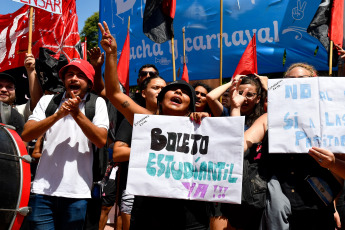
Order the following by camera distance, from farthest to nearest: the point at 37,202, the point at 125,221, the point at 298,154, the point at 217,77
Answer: the point at 217,77 → the point at 125,221 → the point at 37,202 → the point at 298,154

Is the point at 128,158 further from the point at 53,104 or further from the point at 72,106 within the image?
the point at 53,104

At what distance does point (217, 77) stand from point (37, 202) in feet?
13.6

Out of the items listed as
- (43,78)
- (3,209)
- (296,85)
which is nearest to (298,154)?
(296,85)

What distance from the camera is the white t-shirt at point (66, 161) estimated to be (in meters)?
2.70

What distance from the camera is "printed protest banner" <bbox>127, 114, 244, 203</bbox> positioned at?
2225mm

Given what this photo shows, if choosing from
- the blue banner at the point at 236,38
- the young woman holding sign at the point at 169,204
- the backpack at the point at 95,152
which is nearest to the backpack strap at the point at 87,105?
the backpack at the point at 95,152

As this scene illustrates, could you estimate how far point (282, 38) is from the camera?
18.5 feet

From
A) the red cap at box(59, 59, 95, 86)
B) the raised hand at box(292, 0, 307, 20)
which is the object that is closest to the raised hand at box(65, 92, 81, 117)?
the red cap at box(59, 59, 95, 86)

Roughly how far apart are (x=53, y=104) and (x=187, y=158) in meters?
1.29

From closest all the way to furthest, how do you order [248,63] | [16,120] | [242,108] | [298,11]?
[242,108], [16,120], [248,63], [298,11]

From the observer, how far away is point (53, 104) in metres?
2.92

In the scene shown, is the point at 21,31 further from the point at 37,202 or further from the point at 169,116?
the point at 169,116

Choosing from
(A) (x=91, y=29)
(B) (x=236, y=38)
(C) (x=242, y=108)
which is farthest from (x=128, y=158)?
(A) (x=91, y=29)

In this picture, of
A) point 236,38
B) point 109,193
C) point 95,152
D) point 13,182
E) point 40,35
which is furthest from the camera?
point 40,35
